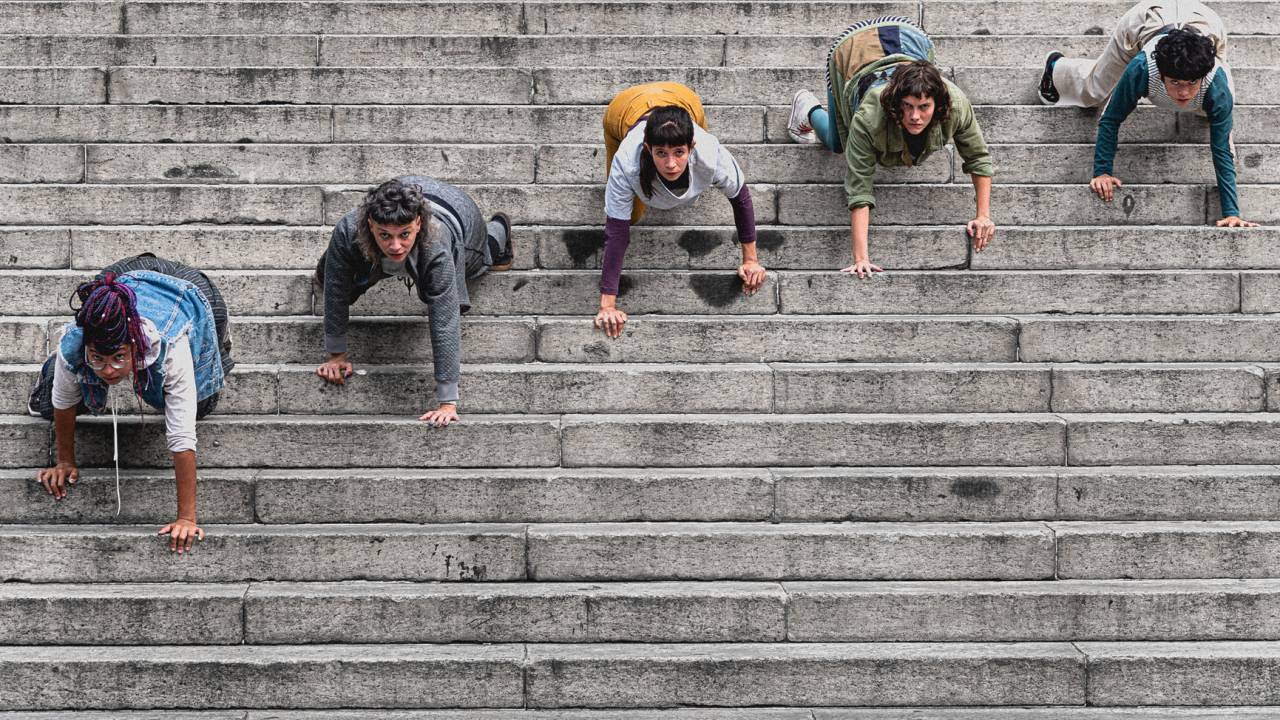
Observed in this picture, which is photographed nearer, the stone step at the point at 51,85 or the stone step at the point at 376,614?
the stone step at the point at 376,614

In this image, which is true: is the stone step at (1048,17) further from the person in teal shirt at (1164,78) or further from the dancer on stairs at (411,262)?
the dancer on stairs at (411,262)

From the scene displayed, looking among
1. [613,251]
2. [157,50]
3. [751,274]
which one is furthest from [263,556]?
[157,50]

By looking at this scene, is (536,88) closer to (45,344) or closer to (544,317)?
(544,317)

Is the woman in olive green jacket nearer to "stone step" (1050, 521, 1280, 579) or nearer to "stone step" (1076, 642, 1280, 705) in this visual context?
"stone step" (1050, 521, 1280, 579)

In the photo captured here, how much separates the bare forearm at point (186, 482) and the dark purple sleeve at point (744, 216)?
8.47 ft

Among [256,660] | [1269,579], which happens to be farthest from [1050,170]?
[256,660]

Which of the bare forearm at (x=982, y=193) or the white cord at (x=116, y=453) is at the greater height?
the bare forearm at (x=982, y=193)

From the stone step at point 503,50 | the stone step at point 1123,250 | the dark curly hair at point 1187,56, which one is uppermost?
the stone step at point 503,50

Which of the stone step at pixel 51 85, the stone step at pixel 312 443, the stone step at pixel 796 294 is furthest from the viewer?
the stone step at pixel 51 85

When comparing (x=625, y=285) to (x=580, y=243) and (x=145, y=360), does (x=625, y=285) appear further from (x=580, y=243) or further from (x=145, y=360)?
(x=145, y=360)

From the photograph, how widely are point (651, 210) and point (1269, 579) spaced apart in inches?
127

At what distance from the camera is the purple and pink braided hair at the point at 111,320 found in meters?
4.54

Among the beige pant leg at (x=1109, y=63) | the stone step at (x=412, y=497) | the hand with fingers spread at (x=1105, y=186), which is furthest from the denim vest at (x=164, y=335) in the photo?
the beige pant leg at (x=1109, y=63)

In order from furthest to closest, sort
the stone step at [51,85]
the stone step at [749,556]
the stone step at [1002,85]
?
the stone step at [1002,85] → the stone step at [51,85] → the stone step at [749,556]
